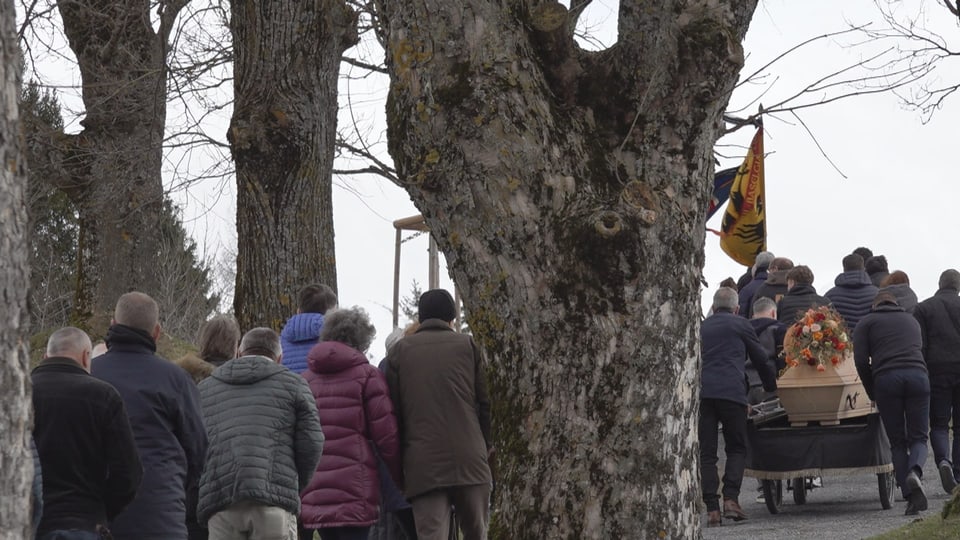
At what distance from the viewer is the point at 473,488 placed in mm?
8133

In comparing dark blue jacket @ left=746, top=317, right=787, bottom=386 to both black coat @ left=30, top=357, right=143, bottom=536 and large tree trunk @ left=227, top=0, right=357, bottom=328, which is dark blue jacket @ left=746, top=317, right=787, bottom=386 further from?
black coat @ left=30, top=357, right=143, bottom=536

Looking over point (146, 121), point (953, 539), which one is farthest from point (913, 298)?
point (146, 121)

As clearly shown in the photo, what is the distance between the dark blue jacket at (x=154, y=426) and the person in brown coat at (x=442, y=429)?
1629mm

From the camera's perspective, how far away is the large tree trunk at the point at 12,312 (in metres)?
2.77

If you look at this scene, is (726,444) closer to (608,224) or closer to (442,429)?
(442,429)

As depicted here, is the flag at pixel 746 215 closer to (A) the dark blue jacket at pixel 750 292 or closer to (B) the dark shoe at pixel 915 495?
(A) the dark blue jacket at pixel 750 292

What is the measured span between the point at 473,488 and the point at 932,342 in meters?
6.40

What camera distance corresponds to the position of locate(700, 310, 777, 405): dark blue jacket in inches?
478

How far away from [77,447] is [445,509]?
263 centimetres

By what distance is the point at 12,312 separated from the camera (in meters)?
2.80

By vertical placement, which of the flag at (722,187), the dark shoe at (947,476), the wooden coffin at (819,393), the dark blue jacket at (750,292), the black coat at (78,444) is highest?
the flag at (722,187)

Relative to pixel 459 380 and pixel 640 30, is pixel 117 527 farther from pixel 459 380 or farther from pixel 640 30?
pixel 640 30

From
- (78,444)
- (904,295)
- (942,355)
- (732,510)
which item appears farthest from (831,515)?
(78,444)

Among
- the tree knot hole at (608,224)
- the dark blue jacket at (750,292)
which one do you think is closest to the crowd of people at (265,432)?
the tree knot hole at (608,224)
